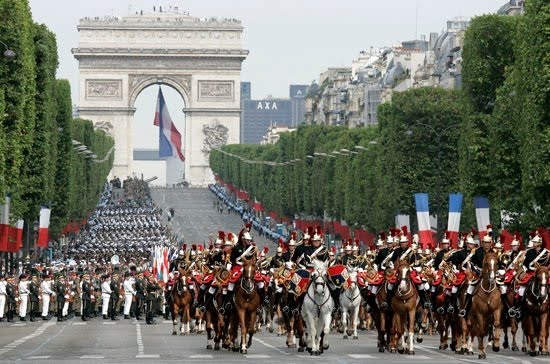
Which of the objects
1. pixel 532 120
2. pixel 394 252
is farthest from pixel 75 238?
pixel 394 252

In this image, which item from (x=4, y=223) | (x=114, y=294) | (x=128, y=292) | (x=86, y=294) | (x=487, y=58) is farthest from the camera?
(x=487, y=58)

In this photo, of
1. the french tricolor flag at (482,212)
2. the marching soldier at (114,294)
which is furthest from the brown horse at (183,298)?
the french tricolor flag at (482,212)

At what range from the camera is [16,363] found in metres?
33.2

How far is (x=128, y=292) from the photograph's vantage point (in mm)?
62844

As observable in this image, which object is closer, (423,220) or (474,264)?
(474,264)

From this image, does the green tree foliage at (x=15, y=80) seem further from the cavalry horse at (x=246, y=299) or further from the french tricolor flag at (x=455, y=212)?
the cavalry horse at (x=246, y=299)

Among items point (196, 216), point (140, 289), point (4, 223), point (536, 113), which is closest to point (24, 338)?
point (140, 289)

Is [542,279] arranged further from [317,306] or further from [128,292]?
[128,292]

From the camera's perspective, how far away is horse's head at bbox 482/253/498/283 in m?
35.2

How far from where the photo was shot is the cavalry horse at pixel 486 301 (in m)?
35.2

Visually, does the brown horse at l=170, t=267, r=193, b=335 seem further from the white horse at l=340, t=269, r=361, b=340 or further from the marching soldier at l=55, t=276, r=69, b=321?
the marching soldier at l=55, t=276, r=69, b=321

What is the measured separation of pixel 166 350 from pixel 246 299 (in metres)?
2.64

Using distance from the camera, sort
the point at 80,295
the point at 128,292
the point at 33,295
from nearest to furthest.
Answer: the point at 33,295 → the point at 128,292 → the point at 80,295

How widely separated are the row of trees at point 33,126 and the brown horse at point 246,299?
2137cm
